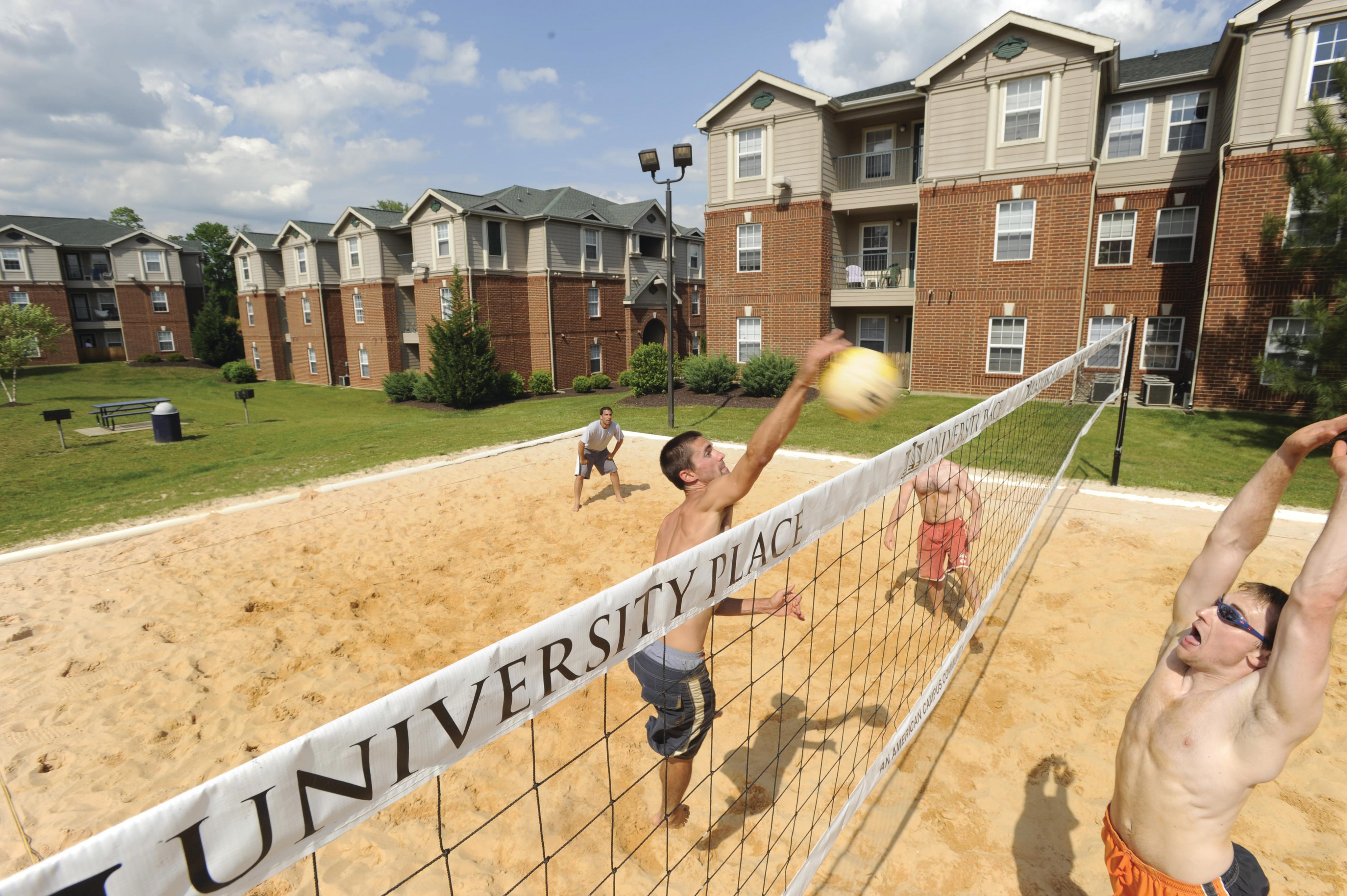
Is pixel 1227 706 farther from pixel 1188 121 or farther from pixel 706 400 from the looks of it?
pixel 1188 121

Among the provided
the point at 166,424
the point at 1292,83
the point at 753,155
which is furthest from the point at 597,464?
the point at 1292,83

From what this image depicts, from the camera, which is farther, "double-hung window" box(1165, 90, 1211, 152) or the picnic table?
the picnic table

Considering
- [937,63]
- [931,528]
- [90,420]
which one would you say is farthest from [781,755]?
[90,420]

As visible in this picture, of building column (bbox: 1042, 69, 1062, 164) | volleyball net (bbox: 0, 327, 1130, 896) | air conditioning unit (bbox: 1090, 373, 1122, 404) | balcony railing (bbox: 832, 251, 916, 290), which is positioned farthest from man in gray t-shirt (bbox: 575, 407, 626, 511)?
building column (bbox: 1042, 69, 1062, 164)

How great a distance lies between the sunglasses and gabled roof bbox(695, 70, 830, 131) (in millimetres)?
21355

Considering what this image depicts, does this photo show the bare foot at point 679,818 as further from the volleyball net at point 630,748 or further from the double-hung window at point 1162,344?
the double-hung window at point 1162,344

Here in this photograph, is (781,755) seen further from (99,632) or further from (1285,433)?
(1285,433)

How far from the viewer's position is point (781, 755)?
483 centimetres

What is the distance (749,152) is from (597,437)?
1616cm

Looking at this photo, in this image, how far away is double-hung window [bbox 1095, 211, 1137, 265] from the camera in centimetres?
1927

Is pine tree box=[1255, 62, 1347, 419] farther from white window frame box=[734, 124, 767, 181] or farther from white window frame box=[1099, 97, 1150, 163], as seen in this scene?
white window frame box=[734, 124, 767, 181]

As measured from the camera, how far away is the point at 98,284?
144ft

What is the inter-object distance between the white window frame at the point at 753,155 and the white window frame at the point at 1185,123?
11054 millimetres

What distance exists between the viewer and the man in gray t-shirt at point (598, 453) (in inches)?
390
